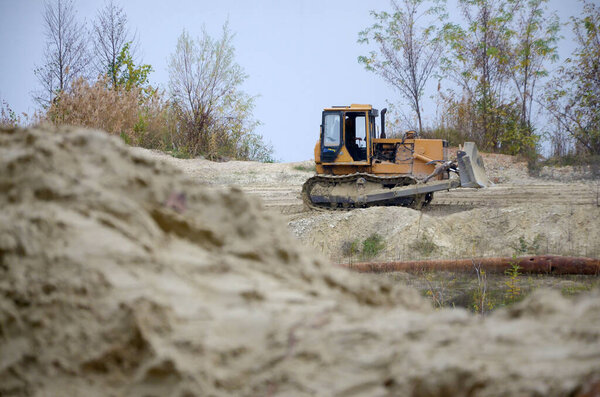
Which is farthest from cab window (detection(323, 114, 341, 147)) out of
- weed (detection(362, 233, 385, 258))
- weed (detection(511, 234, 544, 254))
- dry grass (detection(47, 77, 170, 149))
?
dry grass (detection(47, 77, 170, 149))

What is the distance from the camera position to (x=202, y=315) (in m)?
1.64

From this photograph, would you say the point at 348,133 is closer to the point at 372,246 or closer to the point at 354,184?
the point at 354,184

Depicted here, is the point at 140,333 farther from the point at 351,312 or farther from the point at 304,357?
the point at 351,312

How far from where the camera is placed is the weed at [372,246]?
839cm

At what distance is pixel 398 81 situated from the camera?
2328 centimetres

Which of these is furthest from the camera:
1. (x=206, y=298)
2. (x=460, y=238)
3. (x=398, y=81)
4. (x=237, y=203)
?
(x=398, y=81)

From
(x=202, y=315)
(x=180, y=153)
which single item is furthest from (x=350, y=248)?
(x=180, y=153)

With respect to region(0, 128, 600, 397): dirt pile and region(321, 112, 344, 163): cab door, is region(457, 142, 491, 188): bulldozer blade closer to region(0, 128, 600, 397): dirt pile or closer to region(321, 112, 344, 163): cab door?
region(321, 112, 344, 163): cab door

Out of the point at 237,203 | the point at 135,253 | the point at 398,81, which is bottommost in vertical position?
the point at 135,253

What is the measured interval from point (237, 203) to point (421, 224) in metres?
7.17

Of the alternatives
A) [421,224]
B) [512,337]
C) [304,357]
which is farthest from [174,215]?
[421,224]

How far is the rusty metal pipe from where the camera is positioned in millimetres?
6262

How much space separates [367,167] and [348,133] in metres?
0.87

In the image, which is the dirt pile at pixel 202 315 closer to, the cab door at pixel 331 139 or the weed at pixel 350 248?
the weed at pixel 350 248
